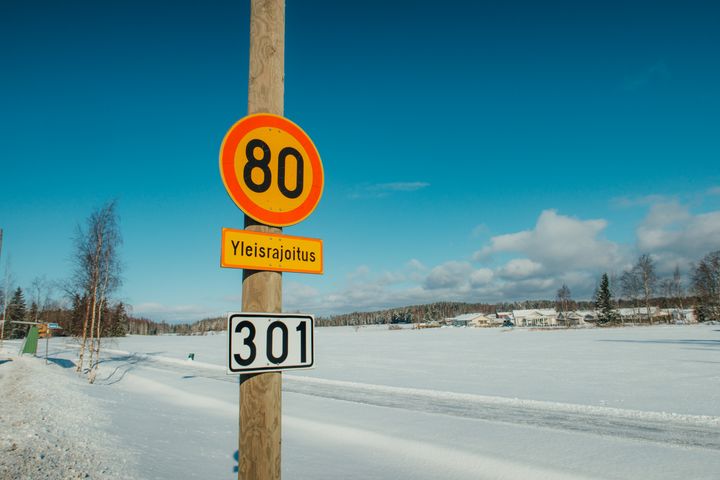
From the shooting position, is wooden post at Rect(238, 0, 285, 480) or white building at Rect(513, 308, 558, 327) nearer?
wooden post at Rect(238, 0, 285, 480)

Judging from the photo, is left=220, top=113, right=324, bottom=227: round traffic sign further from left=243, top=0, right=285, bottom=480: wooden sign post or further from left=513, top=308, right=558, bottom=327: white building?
left=513, top=308, right=558, bottom=327: white building

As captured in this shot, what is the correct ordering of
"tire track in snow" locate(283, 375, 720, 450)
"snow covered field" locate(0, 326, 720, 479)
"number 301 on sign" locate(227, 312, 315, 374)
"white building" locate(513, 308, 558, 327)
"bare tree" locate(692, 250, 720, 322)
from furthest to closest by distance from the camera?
"white building" locate(513, 308, 558, 327), "bare tree" locate(692, 250, 720, 322), "tire track in snow" locate(283, 375, 720, 450), "snow covered field" locate(0, 326, 720, 479), "number 301 on sign" locate(227, 312, 315, 374)

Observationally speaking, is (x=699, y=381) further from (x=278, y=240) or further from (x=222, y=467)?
(x=278, y=240)

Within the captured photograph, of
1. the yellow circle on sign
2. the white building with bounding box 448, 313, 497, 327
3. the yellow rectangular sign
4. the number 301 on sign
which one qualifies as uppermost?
the yellow circle on sign

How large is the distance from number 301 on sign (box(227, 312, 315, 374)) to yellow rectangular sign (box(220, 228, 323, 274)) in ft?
0.93

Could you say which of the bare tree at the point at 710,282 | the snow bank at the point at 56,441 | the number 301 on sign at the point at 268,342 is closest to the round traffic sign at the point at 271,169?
the number 301 on sign at the point at 268,342

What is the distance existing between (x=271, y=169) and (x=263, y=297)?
31.1 inches

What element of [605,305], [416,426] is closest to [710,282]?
[605,305]

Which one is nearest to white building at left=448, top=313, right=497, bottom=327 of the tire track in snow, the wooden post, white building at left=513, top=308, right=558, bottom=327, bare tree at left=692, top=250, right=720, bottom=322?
white building at left=513, top=308, right=558, bottom=327

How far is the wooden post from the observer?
7.98 ft

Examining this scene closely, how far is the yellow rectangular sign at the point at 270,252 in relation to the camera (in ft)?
7.89

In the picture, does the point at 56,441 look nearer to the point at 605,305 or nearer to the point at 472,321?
the point at 605,305

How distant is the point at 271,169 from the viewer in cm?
272

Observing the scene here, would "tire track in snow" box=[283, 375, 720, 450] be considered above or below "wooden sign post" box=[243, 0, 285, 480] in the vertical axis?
below
